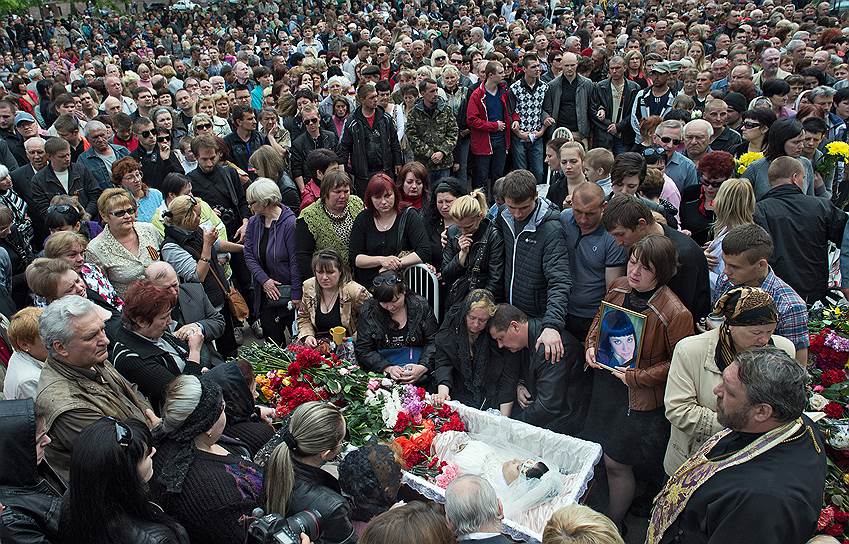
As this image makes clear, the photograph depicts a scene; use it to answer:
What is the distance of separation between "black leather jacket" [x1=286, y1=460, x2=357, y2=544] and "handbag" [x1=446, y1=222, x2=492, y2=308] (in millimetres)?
2168

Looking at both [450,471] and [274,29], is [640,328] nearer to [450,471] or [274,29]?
[450,471]

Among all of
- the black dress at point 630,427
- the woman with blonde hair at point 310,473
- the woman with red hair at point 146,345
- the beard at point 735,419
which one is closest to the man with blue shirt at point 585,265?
the black dress at point 630,427

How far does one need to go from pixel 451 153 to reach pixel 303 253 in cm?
347

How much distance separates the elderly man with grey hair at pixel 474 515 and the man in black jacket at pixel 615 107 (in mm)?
7301

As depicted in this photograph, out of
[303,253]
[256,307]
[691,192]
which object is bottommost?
[256,307]

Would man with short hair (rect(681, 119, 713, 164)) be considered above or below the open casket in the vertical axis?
above

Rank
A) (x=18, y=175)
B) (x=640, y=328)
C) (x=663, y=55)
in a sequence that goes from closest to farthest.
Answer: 1. (x=640, y=328)
2. (x=18, y=175)
3. (x=663, y=55)

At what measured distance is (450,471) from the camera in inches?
146

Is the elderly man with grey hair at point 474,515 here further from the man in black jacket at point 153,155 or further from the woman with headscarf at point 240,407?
the man in black jacket at point 153,155

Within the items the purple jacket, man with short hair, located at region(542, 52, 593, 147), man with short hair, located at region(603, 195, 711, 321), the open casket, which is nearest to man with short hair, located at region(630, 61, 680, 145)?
man with short hair, located at region(542, 52, 593, 147)

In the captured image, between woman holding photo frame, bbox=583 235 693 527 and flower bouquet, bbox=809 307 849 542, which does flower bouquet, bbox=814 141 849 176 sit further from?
woman holding photo frame, bbox=583 235 693 527

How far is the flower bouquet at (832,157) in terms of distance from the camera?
5.58 metres

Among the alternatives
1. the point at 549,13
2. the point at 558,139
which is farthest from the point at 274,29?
the point at 558,139

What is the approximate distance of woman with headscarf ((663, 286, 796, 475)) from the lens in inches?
119
